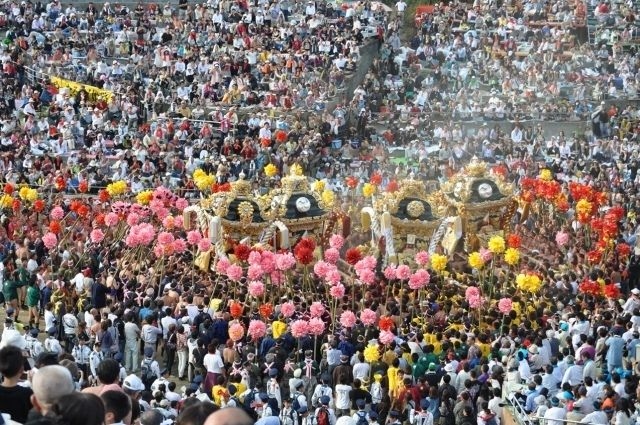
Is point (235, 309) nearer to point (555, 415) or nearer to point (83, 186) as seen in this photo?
point (555, 415)

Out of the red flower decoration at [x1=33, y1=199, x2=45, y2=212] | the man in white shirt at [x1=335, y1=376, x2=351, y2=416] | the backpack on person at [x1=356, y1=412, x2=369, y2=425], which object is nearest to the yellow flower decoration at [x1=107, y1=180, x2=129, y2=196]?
the red flower decoration at [x1=33, y1=199, x2=45, y2=212]

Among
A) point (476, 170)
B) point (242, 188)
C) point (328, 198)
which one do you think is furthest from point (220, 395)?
point (476, 170)

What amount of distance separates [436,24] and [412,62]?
2.33 metres

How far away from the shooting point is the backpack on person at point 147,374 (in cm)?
2004

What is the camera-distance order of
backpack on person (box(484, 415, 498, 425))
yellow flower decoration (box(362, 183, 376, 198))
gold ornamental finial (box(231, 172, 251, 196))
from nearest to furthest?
backpack on person (box(484, 415, 498, 425)) < gold ornamental finial (box(231, 172, 251, 196)) < yellow flower decoration (box(362, 183, 376, 198))

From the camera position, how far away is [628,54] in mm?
42438

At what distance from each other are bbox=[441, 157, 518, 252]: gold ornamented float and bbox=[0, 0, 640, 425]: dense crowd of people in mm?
431

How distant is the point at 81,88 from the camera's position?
3981 centimetres

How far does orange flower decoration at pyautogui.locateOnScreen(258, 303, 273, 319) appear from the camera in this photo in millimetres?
22844

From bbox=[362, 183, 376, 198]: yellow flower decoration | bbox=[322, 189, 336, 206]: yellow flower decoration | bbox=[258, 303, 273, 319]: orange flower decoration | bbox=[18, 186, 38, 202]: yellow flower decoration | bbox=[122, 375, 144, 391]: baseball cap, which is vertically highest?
bbox=[122, 375, 144, 391]: baseball cap

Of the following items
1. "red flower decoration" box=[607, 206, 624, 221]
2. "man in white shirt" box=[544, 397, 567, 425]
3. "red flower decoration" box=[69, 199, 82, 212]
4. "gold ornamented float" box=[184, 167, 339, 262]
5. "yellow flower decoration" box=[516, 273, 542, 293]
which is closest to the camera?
"man in white shirt" box=[544, 397, 567, 425]

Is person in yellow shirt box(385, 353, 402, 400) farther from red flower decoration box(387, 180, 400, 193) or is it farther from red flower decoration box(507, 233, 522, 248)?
red flower decoration box(387, 180, 400, 193)

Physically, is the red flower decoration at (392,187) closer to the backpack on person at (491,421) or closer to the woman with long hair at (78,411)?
the backpack on person at (491,421)

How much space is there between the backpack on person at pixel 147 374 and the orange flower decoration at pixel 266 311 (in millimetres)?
2069
